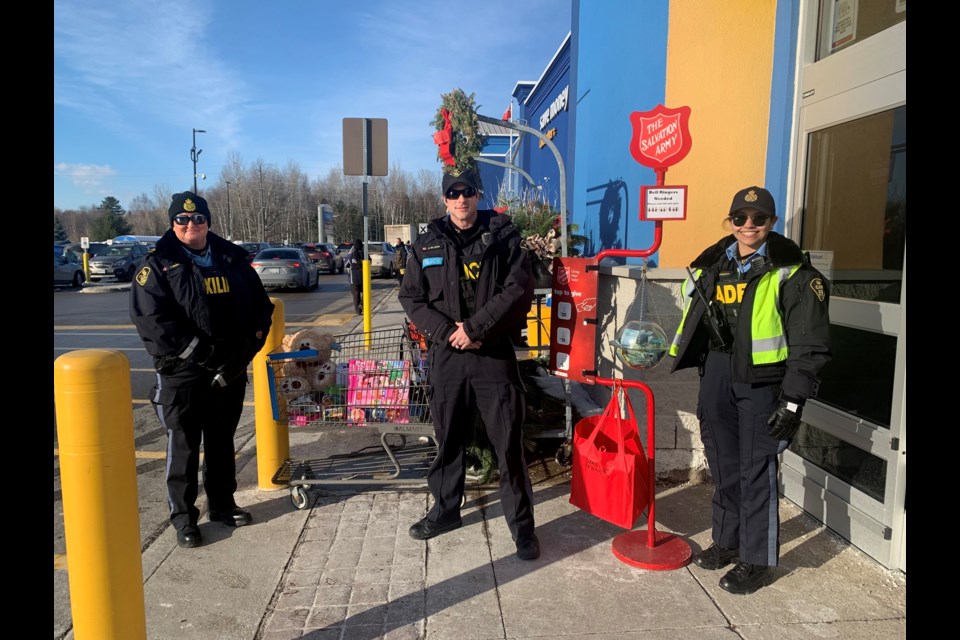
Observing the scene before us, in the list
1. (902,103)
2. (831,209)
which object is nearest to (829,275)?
(831,209)

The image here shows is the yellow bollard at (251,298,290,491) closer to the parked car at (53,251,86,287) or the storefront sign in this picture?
the storefront sign

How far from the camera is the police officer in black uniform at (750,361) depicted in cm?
301

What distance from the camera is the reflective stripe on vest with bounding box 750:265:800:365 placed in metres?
3.10

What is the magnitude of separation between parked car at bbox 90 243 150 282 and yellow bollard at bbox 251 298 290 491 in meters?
26.7

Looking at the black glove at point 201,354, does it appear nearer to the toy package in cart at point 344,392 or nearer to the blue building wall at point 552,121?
the toy package in cart at point 344,392

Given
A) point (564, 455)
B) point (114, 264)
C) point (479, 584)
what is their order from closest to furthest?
point (479, 584)
point (564, 455)
point (114, 264)

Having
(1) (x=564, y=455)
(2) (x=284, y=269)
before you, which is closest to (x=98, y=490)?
(1) (x=564, y=455)

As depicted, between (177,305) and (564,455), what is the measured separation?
3.05 m

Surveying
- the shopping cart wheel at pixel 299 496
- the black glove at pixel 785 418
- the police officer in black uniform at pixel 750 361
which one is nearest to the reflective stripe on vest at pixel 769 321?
the police officer in black uniform at pixel 750 361

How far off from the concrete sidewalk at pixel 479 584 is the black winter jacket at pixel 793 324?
1.14 m

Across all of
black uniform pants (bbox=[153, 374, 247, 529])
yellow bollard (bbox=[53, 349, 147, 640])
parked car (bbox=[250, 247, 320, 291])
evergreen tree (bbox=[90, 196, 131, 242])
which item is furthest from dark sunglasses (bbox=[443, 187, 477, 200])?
evergreen tree (bbox=[90, 196, 131, 242])

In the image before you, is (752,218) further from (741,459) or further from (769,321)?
(741,459)

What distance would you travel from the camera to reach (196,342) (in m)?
3.73
